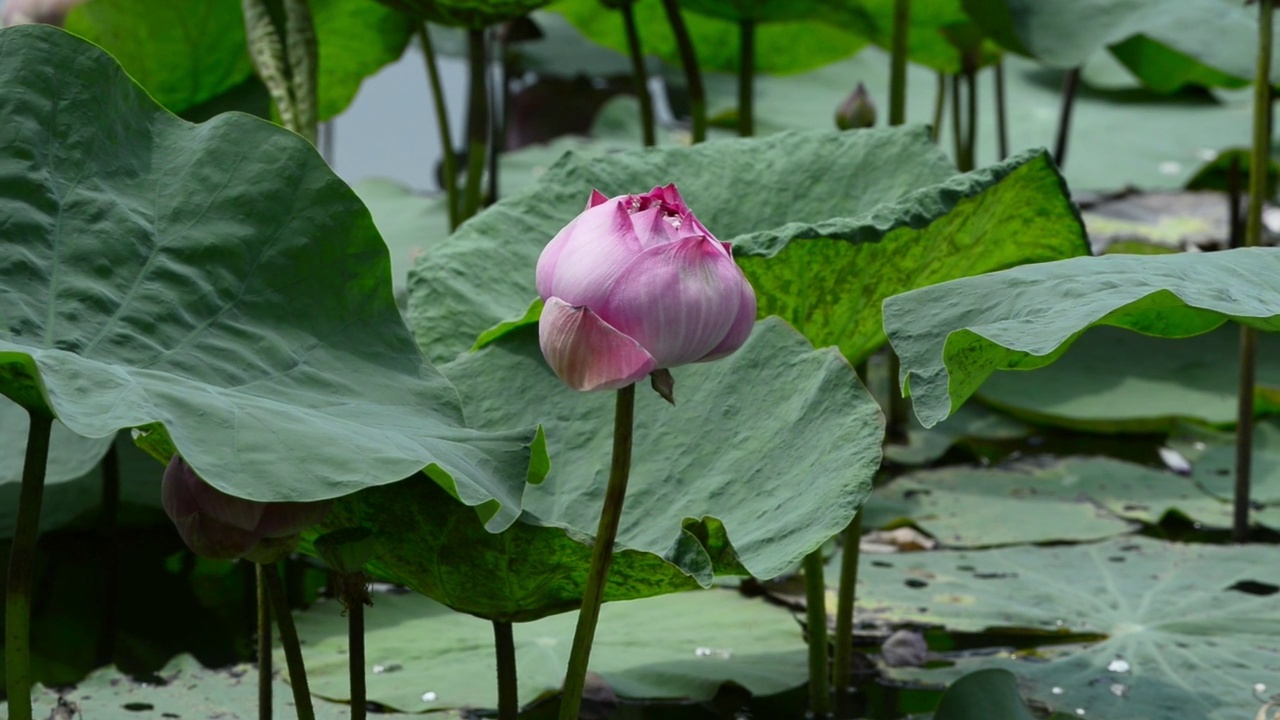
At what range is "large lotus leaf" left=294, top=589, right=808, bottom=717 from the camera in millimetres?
1076

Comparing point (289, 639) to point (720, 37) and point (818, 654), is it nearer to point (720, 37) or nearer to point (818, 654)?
point (818, 654)

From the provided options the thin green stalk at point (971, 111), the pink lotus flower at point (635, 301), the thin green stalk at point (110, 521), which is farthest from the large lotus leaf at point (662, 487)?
the thin green stalk at point (971, 111)

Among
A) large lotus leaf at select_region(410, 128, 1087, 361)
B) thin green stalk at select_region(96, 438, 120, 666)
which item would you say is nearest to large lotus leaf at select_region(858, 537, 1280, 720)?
large lotus leaf at select_region(410, 128, 1087, 361)

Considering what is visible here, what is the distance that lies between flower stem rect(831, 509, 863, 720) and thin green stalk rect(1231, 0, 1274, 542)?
51cm

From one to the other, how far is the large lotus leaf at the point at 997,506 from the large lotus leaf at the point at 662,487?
646 millimetres

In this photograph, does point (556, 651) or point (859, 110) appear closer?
point (556, 651)

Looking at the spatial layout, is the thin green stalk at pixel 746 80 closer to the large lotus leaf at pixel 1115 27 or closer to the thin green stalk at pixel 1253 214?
the large lotus leaf at pixel 1115 27

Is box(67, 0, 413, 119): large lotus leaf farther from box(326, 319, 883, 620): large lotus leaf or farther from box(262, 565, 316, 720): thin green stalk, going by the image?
box(262, 565, 316, 720): thin green stalk

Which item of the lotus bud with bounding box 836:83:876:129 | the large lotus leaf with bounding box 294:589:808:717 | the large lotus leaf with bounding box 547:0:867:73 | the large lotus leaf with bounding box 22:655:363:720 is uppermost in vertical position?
the large lotus leaf with bounding box 547:0:867:73

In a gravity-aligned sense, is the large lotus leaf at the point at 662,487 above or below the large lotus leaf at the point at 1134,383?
below

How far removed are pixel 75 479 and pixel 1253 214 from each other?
1231mm

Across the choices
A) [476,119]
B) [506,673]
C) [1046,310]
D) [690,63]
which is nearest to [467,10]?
[476,119]

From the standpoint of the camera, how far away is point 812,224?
90 centimetres

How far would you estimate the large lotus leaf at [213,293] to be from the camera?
0.62m
